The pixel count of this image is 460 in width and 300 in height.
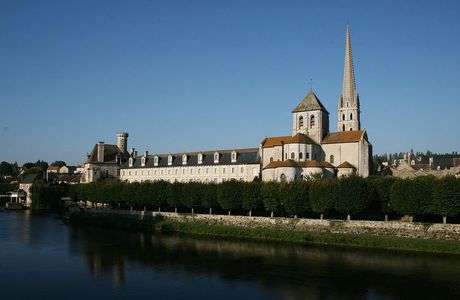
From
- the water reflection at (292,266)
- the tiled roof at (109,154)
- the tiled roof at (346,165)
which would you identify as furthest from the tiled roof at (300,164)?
the tiled roof at (109,154)

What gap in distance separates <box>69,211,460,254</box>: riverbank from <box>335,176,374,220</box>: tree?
8.24 ft

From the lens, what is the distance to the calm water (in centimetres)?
2161

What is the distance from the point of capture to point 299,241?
118 feet

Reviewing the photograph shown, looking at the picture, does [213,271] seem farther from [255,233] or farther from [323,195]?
[323,195]

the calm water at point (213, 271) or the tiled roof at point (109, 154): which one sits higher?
the tiled roof at point (109, 154)

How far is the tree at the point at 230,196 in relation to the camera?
43.7 metres

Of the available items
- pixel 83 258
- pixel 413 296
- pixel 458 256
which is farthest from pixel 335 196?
pixel 83 258

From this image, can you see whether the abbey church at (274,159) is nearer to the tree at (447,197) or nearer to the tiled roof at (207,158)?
the tiled roof at (207,158)

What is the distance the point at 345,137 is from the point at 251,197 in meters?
16.1

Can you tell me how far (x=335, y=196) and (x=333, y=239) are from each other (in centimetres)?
418

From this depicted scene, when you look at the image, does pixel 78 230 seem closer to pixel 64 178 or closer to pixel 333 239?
pixel 333 239

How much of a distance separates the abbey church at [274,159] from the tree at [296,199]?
8.27m

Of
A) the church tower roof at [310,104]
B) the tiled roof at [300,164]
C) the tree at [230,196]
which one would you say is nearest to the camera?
the tree at [230,196]

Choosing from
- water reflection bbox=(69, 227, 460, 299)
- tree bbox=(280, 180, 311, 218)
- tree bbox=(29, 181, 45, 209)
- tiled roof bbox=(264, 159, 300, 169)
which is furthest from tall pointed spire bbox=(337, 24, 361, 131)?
tree bbox=(29, 181, 45, 209)
